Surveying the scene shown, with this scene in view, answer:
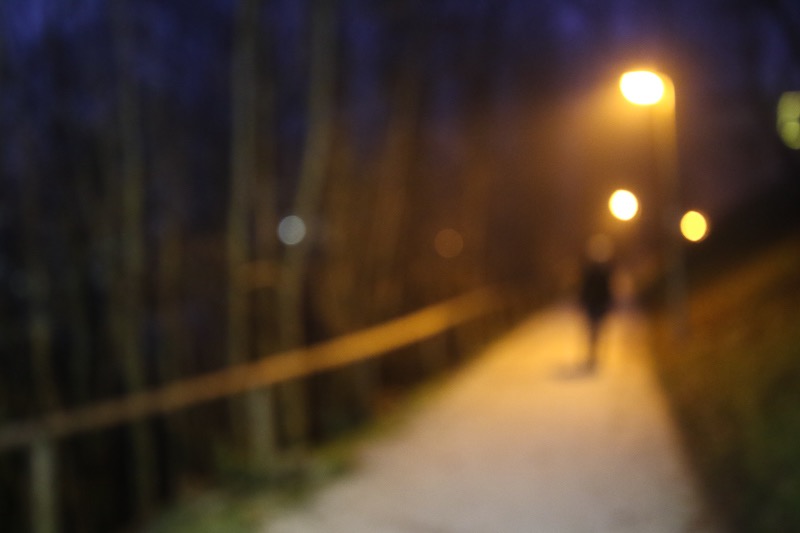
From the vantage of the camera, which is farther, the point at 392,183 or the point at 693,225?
the point at 693,225

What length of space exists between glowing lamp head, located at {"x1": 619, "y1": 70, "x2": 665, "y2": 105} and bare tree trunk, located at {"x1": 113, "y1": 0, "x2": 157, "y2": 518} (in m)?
6.60

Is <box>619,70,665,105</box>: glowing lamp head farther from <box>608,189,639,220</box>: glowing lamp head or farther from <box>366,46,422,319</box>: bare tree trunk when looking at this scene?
<box>608,189,639,220</box>: glowing lamp head

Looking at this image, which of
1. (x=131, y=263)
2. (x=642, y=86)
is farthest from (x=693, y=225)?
(x=131, y=263)

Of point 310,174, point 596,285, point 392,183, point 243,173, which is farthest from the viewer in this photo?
point 392,183

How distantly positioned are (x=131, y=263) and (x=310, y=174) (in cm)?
343

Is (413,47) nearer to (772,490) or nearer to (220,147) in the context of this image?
(220,147)

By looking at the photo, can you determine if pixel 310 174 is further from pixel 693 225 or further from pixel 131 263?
pixel 693 225

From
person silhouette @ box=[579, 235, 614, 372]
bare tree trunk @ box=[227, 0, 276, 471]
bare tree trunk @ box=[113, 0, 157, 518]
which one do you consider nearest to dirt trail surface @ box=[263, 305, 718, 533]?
person silhouette @ box=[579, 235, 614, 372]

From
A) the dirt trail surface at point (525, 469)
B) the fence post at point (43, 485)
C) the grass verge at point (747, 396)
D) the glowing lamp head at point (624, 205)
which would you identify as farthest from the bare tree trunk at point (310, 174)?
the glowing lamp head at point (624, 205)

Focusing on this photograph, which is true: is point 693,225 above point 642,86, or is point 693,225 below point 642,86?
above

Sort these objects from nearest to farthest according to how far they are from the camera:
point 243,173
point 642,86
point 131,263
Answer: point 243,173, point 131,263, point 642,86

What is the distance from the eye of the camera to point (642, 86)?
13.6m

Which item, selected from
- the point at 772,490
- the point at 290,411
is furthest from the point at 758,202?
the point at 772,490

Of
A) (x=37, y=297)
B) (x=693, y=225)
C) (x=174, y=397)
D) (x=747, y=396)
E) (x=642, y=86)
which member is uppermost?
(x=693, y=225)
